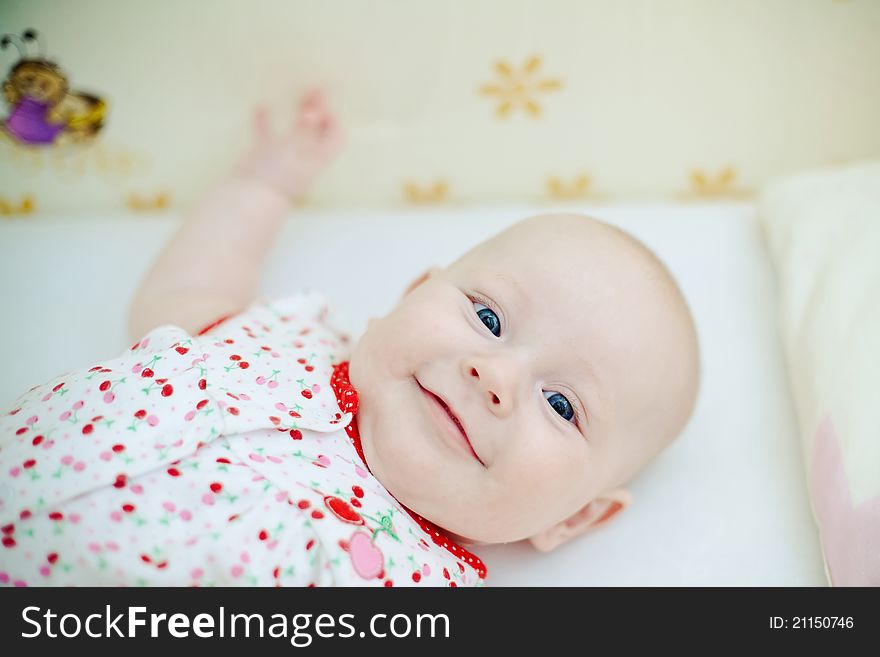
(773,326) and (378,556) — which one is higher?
(773,326)

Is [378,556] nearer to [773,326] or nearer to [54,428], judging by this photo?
[54,428]

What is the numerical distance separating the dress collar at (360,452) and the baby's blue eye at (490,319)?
0.61 ft

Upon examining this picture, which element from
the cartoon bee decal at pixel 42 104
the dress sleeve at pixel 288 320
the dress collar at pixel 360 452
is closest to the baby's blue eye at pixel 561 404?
the dress collar at pixel 360 452

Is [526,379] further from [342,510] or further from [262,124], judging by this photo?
[262,124]

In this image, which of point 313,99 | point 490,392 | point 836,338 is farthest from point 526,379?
point 313,99

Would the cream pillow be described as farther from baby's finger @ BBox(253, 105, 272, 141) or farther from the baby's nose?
baby's finger @ BBox(253, 105, 272, 141)

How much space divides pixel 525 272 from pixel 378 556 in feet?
1.25

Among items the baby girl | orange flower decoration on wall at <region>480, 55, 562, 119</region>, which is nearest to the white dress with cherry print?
the baby girl

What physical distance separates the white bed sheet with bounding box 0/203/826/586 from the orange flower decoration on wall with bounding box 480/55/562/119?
0.61 feet

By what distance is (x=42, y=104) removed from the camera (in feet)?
4.52

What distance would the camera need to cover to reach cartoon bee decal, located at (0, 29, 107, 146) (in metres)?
1.32

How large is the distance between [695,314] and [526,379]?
57cm

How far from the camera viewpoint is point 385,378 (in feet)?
3.26
